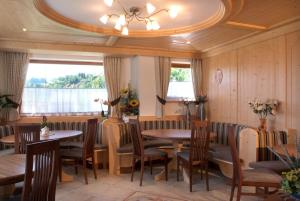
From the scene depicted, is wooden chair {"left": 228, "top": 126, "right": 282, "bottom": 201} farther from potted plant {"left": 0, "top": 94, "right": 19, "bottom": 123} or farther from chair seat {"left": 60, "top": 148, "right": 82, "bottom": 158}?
potted plant {"left": 0, "top": 94, "right": 19, "bottom": 123}

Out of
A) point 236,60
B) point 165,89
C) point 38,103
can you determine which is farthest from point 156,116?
point 38,103

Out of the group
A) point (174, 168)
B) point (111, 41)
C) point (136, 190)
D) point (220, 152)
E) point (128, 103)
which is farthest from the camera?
point (128, 103)

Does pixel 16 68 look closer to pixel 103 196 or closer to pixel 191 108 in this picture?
pixel 103 196

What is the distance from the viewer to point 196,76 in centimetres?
620

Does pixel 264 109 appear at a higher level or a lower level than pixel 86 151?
higher

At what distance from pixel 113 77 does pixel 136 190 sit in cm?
282

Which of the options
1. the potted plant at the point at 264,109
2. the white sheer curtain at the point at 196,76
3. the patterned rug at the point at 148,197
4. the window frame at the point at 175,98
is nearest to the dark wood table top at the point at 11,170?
the patterned rug at the point at 148,197

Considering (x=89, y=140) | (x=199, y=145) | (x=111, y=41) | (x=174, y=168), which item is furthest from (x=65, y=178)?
(x=111, y=41)

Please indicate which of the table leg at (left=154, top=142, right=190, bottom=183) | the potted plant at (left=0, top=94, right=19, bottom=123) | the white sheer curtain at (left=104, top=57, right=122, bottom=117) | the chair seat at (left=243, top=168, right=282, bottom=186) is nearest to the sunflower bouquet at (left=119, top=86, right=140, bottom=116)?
the white sheer curtain at (left=104, top=57, right=122, bottom=117)

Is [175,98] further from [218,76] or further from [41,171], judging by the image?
[41,171]

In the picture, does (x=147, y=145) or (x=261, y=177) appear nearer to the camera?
(x=261, y=177)

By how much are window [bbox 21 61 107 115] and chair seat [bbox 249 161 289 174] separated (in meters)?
3.59

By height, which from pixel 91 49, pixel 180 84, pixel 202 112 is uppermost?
pixel 91 49

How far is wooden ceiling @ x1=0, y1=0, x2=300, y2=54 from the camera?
3.47 meters
